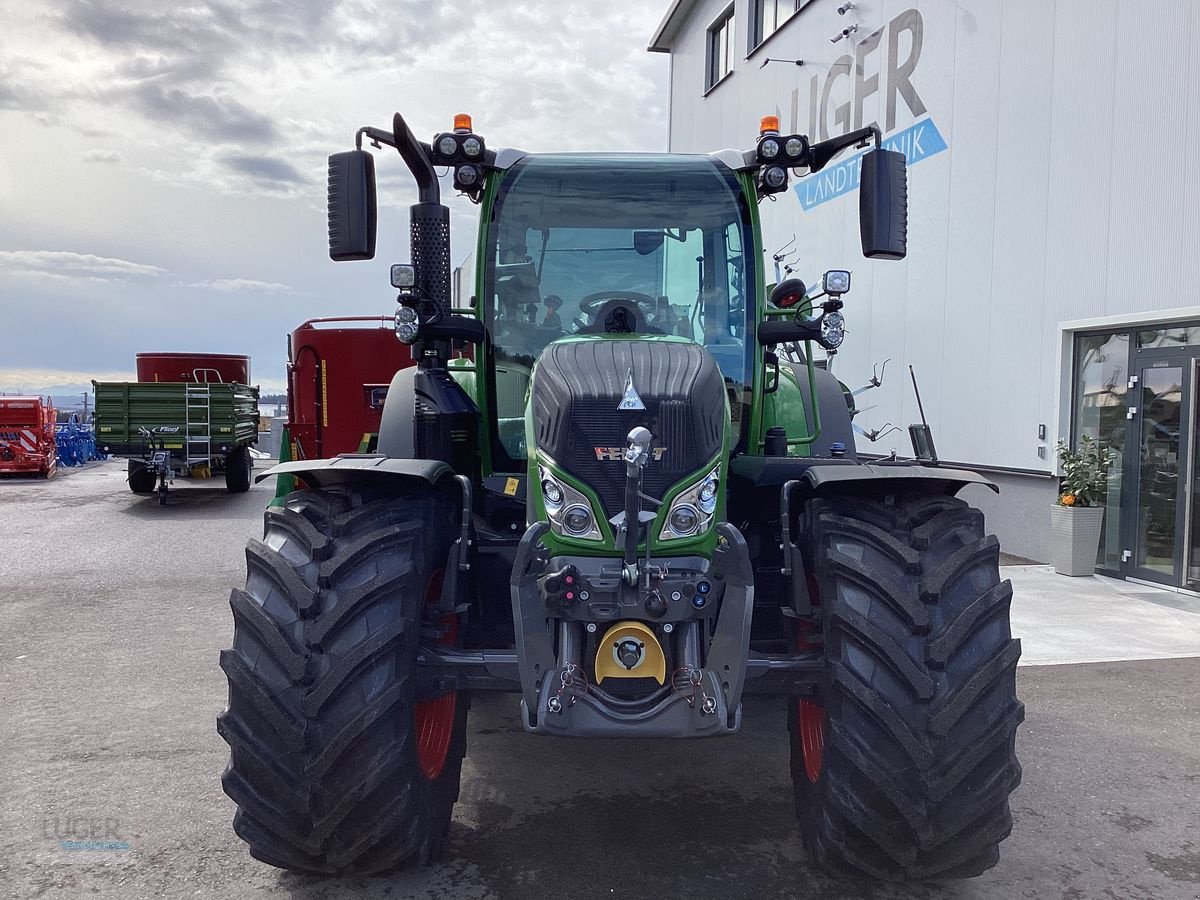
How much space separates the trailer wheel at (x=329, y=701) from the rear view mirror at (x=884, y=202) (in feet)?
6.97

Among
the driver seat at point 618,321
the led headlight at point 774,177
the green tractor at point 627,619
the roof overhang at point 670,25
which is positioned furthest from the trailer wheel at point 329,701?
the roof overhang at point 670,25

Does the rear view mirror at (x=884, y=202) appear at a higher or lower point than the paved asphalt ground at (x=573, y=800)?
higher

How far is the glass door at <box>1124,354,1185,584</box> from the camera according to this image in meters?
8.88

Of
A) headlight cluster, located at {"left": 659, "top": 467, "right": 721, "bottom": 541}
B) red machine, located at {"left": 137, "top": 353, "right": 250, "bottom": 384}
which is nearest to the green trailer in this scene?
red machine, located at {"left": 137, "top": 353, "right": 250, "bottom": 384}

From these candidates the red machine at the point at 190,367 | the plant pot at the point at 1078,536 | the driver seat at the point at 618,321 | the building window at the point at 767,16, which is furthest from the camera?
the red machine at the point at 190,367

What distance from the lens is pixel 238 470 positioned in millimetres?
18578

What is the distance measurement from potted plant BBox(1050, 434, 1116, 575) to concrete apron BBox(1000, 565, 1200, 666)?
6.9 inches

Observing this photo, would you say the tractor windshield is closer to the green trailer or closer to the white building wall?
the white building wall

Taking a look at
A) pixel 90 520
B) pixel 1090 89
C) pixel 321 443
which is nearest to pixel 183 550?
pixel 321 443

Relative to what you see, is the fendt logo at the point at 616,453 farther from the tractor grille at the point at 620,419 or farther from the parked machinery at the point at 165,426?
the parked machinery at the point at 165,426

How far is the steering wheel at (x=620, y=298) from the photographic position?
4164mm

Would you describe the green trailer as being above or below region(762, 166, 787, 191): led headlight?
below

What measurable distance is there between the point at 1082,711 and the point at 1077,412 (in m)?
5.53

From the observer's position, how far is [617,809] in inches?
155
